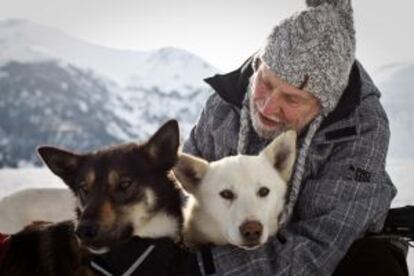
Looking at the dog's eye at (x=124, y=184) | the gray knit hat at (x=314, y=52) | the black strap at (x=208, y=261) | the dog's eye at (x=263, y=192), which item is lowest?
the black strap at (x=208, y=261)

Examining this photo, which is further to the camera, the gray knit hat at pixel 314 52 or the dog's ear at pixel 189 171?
the gray knit hat at pixel 314 52

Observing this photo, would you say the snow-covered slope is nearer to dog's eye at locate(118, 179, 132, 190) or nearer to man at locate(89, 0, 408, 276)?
man at locate(89, 0, 408, 276)

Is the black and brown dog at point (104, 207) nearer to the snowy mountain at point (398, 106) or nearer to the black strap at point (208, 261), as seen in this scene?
the black strap at point (208, 261)

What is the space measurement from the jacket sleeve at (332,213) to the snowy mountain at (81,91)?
482 centimetres

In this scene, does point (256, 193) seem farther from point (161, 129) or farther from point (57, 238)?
point (57, 238)

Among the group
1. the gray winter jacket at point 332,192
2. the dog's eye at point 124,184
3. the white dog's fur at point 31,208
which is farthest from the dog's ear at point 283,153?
the white dog's fur at point 31,208

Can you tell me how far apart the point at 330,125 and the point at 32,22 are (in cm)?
852

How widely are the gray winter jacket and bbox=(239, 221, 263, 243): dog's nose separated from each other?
0.47ft

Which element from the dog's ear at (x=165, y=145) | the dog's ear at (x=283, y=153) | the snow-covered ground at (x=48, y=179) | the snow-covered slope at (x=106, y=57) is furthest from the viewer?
the snow-covered slope at (x=106, y=57)

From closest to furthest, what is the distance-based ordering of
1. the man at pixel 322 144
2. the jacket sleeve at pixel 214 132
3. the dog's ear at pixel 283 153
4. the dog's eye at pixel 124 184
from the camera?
the dog's eye at pixel 124 184 < the man at pixel 322 144 < the dog's ear at pixel 283 153 < the jacket sleeve at pixel 214 132

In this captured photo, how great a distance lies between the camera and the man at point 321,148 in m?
2.52

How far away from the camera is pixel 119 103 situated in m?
9.77

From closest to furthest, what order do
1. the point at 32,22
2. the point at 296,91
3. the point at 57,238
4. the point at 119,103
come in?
1. the point at 57,238
2. the point at 296,91
3. the point at 119,103
4. the point at 32,22

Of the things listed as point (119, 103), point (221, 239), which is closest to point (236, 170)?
point (221, 239)
